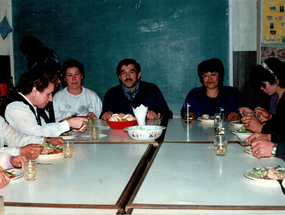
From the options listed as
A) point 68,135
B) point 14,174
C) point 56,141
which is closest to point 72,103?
point 68,135

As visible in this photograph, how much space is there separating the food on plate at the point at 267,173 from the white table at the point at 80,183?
1.69 feet

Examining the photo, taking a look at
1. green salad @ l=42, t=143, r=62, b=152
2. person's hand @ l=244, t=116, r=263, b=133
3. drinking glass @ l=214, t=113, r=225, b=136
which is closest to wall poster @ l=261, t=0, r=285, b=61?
person's hand @ l=244, t=116, r=263, b=133

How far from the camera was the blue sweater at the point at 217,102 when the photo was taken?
11.3 ft

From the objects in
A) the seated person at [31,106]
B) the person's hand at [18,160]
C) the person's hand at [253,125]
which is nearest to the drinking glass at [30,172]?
the person's hand at [18,160]

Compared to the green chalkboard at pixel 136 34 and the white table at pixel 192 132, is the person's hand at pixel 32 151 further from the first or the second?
the green chalkboard at pixel 136 34

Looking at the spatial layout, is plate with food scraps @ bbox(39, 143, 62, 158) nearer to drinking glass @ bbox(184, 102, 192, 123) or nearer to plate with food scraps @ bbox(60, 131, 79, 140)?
plate with food scraps @ bbox(60, 131, 79, 140)

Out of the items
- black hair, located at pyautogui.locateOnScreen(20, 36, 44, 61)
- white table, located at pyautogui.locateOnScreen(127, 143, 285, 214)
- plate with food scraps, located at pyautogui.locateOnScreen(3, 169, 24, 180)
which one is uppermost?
black hair, located at pyautogui.locateOnScreen(20, 36, 44, 61)

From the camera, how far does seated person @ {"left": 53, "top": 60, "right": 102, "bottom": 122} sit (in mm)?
3664

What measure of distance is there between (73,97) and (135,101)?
0.76 meters

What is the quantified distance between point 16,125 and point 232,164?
147cm

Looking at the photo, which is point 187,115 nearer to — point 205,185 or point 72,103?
point 72,103

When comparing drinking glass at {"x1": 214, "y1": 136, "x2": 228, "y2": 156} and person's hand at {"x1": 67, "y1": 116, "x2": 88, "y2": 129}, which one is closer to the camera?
drinking glass at {"x1": 214, "y1": 136, "x2": 228, "y2": 156}

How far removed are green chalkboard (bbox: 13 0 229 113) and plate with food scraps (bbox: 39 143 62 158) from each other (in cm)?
274

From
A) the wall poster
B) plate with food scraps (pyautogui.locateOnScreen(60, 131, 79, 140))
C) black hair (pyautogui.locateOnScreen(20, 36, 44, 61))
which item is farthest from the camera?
black hair (pyautogui.locateOnScreen(20, 36, 44, 61))
